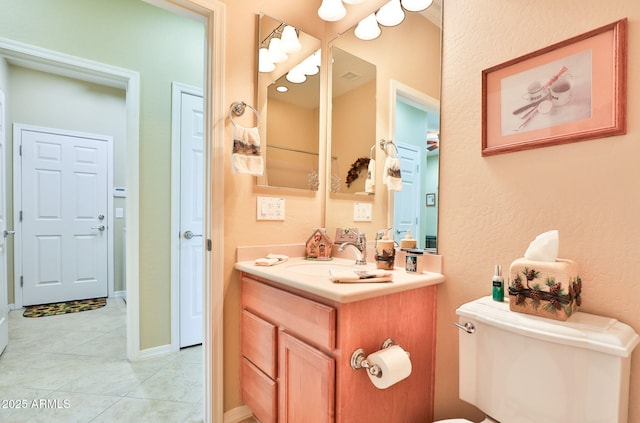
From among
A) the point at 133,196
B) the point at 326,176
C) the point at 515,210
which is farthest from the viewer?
the point at 133,196

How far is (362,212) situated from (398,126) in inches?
20.1

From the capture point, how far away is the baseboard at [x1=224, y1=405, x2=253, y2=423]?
1555 mm

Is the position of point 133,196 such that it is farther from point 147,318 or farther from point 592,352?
point 592,352

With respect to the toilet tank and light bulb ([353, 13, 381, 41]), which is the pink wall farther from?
light bulb ([353, 13, 381, 41])

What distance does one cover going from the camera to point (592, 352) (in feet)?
2.51

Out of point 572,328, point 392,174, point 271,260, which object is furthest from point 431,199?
point 271,260

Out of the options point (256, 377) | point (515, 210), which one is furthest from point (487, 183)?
point (256, 377)

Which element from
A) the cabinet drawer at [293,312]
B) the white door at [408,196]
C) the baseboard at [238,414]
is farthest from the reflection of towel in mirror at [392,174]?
the baseboard at [238,414]

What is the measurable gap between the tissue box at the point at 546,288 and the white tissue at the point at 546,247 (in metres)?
0.02

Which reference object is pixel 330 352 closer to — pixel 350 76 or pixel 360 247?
pixel 360 247

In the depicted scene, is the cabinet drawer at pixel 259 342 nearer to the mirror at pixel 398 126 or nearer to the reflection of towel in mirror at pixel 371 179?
the mirror at pixel 398 126

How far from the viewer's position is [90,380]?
1.93 metres

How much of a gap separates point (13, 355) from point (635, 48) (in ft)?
12.3

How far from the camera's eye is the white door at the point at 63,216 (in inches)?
135
